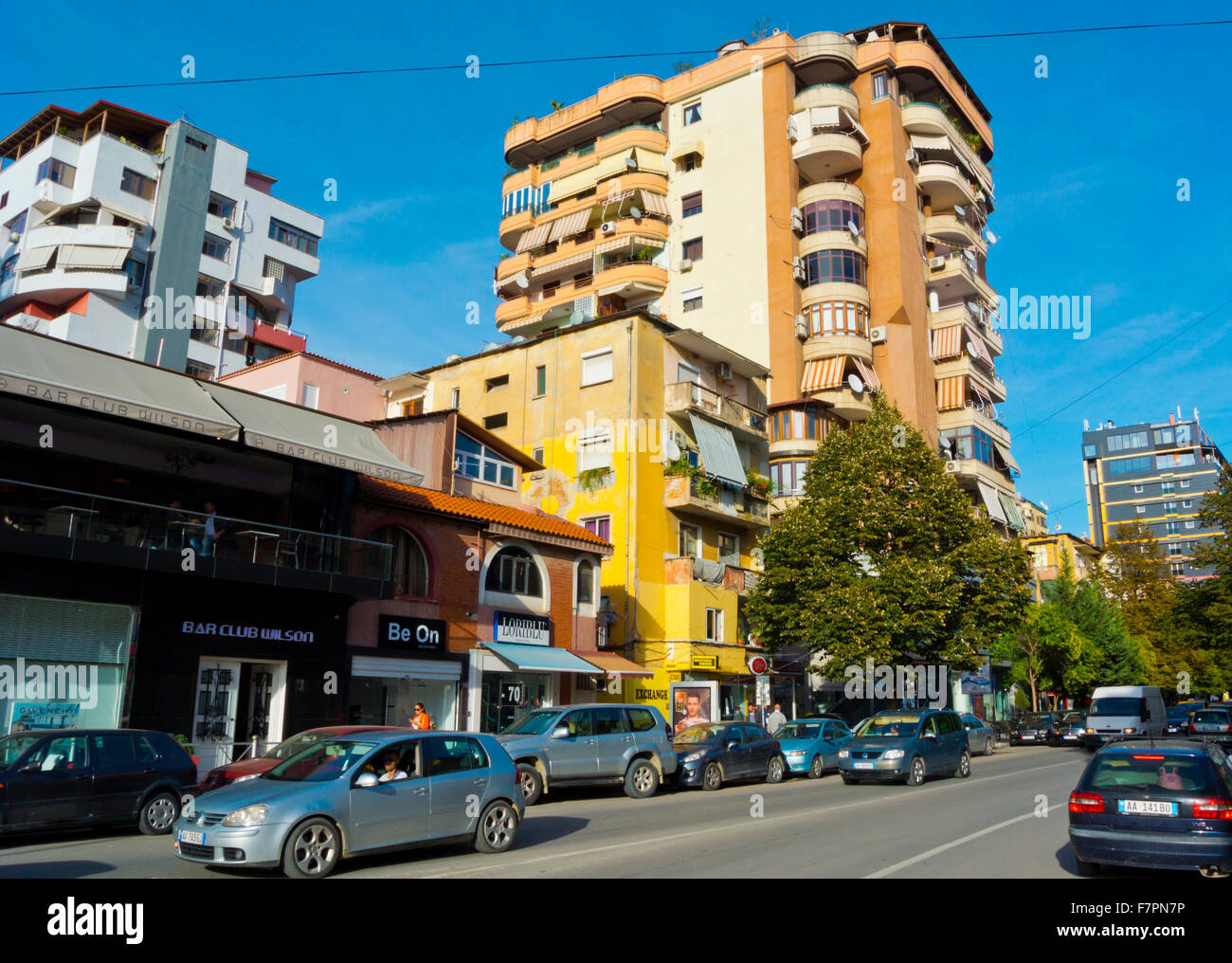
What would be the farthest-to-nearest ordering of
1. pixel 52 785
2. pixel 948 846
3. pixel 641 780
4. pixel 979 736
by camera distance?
pixel 979 736 < pixel 641 780 < pixel 52 785 < pixel 948 846

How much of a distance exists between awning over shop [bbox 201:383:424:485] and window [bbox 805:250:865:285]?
31330 mm

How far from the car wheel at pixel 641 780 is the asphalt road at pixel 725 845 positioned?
18.5 inches

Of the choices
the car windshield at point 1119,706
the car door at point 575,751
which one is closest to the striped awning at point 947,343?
the car windshield at point 1119,706

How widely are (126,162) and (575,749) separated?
149 feet

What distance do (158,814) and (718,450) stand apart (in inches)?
1005

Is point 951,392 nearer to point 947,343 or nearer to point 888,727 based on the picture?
point 947,343

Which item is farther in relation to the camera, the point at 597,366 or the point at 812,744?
the point at 597,366

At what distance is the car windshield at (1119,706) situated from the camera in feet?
109

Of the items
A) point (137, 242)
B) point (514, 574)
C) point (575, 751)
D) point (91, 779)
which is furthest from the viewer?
point (137, 242)

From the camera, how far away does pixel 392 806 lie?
399 inches

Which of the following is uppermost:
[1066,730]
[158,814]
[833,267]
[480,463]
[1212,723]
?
[833,267]

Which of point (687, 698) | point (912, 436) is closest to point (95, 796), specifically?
point (687, 698)

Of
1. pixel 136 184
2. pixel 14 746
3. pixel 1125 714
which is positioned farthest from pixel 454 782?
pixel 136 184

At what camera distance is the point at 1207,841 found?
860 centimetres
